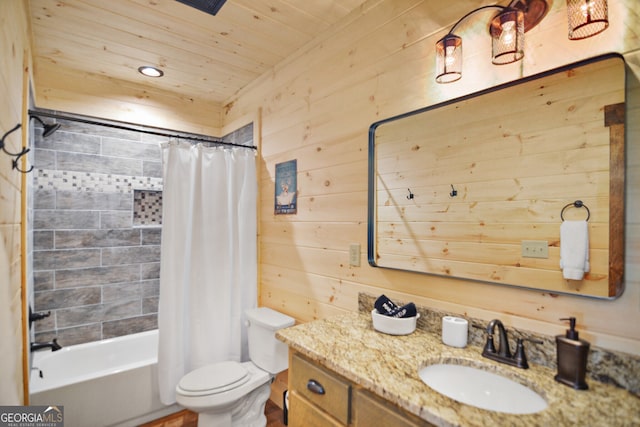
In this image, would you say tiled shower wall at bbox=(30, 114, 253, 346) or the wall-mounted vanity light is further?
tiled shower wall at bbox=(30, 114, 253, 346)

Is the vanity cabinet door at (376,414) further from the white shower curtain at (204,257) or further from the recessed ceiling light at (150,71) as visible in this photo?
the recessed ceiling light at (150,71)

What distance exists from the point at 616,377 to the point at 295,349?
1.05 meters

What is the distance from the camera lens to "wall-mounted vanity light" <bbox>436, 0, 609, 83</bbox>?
96 cm

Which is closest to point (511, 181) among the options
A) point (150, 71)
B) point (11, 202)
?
point (11, 202)

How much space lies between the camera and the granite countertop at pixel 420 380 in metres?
0.80

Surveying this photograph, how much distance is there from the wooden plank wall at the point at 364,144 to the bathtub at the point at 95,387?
101 centimetres

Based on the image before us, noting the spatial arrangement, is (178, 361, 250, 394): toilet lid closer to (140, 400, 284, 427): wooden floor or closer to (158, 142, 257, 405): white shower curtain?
(158, 142, 257, 405): white shower curtain

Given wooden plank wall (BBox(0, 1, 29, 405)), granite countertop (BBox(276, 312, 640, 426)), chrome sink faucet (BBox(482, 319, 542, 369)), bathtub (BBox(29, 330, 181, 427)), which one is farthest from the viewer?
bathtub (BBox(29, 330, 181, 427))

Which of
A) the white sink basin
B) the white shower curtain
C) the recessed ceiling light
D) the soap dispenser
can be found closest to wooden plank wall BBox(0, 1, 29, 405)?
the white shower curtain

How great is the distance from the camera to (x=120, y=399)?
212cm

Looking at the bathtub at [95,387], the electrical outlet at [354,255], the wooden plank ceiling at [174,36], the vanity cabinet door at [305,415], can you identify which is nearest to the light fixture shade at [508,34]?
the wooden plank ceiling at [174,36]

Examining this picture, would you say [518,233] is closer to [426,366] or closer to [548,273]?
[548,273]

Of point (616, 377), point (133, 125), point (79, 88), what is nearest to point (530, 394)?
point (616, 377)

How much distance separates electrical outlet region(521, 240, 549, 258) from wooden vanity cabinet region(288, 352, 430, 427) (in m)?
0.67
